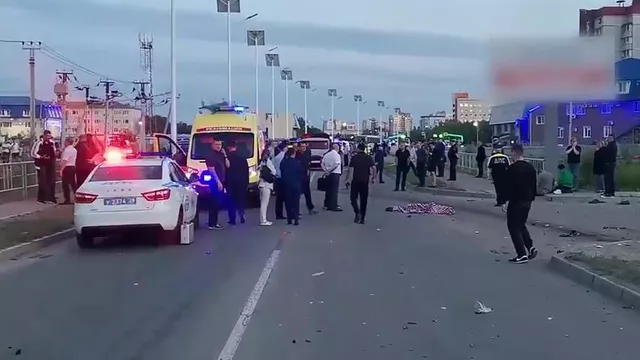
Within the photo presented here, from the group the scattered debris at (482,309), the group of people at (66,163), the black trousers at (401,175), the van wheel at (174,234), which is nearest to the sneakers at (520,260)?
the scattered debris at (482,309)

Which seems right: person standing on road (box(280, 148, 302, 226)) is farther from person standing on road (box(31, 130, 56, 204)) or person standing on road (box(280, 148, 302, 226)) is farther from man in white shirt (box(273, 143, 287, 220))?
person standing on road (box(31, 130, 56, 204))

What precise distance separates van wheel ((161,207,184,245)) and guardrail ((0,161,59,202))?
9.87 meters

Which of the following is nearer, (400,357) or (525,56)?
(400,357)

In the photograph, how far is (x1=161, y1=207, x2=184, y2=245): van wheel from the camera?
607 inches

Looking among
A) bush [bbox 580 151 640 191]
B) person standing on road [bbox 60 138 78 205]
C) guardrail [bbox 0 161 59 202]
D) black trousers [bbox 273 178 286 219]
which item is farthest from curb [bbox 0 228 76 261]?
bush [bbox 580 151 640 191]

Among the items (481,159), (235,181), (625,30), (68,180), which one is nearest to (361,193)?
(235,181)

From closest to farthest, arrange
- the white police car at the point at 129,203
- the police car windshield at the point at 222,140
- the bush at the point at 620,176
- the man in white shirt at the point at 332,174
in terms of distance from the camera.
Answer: the white police car at the point at 129,203
the man in white shirt at the point at 332,174
the police car windshield at the point at 222,140
the bush at the point at 620,176

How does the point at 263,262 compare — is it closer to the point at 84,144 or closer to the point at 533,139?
the point at 84,144

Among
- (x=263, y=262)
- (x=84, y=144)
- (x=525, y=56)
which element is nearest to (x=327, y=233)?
(x=263, y=262)

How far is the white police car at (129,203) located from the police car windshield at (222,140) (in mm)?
8747

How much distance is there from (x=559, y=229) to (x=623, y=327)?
9977mm

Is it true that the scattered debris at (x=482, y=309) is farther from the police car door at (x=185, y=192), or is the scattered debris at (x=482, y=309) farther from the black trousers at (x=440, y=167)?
the black trousers at (x=440, y=167)

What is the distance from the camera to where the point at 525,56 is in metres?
18.3

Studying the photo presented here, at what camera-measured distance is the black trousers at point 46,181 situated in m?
23.0
